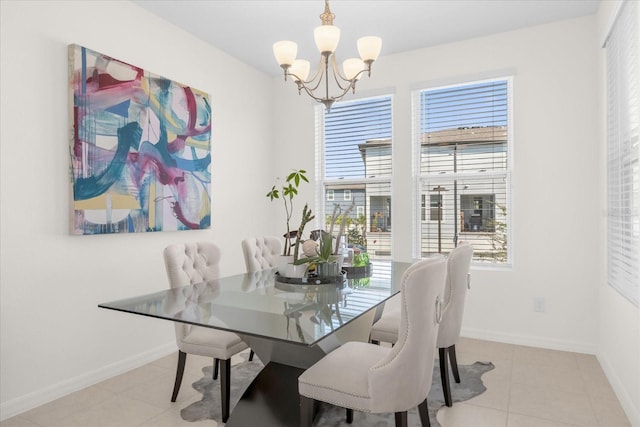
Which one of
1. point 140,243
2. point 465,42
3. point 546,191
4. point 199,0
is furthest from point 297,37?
point 546,191

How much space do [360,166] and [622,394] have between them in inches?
115

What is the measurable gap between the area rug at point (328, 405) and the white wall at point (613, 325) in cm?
79

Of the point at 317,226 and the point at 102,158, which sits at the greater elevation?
the point at 102,158

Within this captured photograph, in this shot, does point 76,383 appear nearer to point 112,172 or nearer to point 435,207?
point 112,172

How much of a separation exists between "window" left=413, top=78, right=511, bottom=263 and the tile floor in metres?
1.13

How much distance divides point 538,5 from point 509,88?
28.4 inches

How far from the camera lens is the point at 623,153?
2.60 meters

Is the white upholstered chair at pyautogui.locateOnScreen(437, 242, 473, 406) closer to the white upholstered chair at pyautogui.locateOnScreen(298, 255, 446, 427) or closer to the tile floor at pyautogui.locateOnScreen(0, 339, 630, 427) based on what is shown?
the tile floor at pyautogui.locateOnScreen(0, 339, 630, 427)

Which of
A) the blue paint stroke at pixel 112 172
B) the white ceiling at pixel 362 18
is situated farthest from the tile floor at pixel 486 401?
the white ceiling at pixel 362 18

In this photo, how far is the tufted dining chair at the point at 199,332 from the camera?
7.45 feet

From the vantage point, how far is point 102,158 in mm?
2863

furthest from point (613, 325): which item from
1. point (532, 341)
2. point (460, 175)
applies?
point (460, 175)

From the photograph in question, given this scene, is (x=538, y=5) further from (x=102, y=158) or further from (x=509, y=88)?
(x=102, y=158)

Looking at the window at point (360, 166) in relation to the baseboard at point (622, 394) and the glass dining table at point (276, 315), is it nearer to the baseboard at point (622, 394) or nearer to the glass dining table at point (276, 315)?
the glass dining table at point (276, 315)
